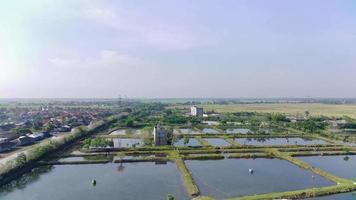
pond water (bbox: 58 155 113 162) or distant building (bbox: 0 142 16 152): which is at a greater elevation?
distant building (bbox: 0 142 16 152)

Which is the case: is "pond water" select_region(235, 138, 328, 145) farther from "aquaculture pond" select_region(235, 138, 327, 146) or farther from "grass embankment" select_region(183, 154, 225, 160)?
"grass embankment" select_region(183, 154, 225, 160)

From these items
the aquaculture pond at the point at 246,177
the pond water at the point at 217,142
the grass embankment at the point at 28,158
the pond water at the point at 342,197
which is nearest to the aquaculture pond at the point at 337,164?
the aquaculture pond at the point at 246,177

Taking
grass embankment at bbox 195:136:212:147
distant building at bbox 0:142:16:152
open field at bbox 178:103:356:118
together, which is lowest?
grass embankment at bbox 195:136:212:147

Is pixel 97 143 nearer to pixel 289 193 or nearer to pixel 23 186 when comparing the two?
pixel 23 186

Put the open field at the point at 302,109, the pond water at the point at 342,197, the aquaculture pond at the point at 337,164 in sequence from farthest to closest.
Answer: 1. the open field at the point at 302,109
2. the aquaculture pond at the point at 337,164
3. the pond water at the point at 342,197

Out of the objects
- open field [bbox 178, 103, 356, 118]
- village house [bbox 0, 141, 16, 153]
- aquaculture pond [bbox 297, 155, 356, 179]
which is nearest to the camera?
aquaculture pond [bbox 297, 155, 356, 179]

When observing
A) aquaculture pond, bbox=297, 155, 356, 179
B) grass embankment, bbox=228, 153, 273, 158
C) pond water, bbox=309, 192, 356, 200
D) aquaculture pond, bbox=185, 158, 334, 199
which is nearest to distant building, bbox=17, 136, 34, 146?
aquaculture pond, bbox=185, 158, 334, 199

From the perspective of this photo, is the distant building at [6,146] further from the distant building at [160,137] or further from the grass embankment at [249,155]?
the grass embankment at [249,155]

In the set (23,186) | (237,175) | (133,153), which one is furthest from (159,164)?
(23,186)
